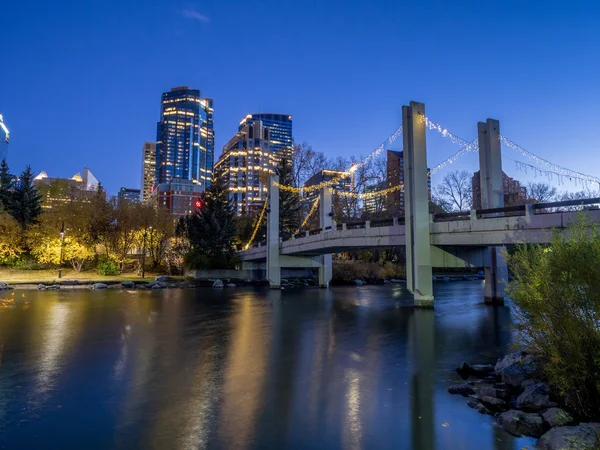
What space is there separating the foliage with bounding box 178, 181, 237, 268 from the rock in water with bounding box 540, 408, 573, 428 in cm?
3754

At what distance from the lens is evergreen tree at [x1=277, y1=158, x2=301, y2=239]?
48000 millimetres

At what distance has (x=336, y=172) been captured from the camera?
45.9 m

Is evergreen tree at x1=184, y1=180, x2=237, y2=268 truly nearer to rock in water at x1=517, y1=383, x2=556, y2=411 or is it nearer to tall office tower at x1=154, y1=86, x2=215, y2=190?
rock in water at x1=517, y1=383, x2=556, y2=411

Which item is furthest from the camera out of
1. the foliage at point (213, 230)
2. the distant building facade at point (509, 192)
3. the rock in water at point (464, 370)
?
the distant building facade at point (509, 192)

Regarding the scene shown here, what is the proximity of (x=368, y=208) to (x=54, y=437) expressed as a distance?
45873 millimetres

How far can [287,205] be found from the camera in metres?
48.3

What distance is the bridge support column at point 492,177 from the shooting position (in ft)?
72.2

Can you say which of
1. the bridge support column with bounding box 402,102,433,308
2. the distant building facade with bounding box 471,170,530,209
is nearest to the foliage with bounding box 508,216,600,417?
the bridge support column with bounding box 402,102,433,308

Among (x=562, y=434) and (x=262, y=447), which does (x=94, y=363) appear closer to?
(x=262, y=447)

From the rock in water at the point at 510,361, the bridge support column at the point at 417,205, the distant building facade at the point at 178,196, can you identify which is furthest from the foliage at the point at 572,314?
the distant building facade at the point at 178,196

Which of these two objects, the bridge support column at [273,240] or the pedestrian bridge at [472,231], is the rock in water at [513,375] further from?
the bridge support column at [273,240]

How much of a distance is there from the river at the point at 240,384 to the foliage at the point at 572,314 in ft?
4.20

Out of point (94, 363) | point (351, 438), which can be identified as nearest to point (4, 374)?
point (94, 363)

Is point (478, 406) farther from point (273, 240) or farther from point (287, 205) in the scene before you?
point (287, 205)
